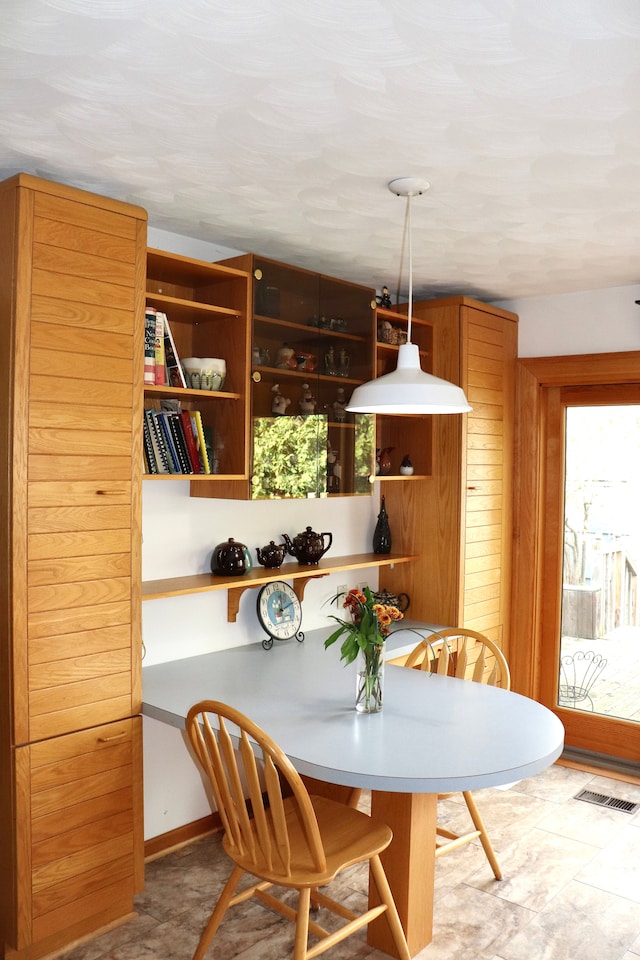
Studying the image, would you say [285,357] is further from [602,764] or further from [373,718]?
[602,764]

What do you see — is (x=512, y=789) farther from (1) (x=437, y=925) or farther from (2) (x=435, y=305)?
(2) (x=435, y=305)

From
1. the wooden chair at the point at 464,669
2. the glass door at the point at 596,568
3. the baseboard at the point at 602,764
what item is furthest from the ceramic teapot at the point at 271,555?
the baseboard at the point at 602,764

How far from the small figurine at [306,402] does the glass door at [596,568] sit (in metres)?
1.64

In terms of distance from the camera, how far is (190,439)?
2.98 metres

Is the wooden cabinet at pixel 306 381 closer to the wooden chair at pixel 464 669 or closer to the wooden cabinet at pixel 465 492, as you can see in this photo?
the wooden cabinet at pixel 465 492

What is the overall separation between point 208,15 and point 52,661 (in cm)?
183

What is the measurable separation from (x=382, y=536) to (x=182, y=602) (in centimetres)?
130

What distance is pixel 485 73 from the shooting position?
1.80 meters

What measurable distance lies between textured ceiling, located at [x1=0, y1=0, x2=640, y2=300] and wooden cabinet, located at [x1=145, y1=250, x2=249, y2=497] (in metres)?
0.21

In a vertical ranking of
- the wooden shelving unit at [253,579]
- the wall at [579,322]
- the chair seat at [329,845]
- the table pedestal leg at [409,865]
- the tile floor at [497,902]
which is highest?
the wall at [579,322]

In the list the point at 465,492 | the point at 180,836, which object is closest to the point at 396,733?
the point at 180,836

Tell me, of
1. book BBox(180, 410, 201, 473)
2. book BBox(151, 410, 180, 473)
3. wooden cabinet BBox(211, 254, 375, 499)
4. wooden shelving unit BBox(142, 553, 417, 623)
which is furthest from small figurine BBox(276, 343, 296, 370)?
wooden shelving unit BBox(142, 553, 417, 623)

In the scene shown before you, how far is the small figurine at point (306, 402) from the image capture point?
3.33 m

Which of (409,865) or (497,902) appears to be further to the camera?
(497,902)
